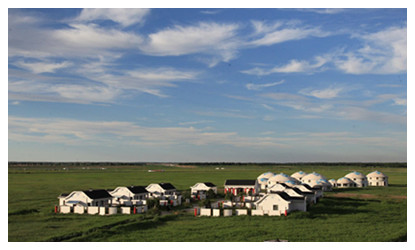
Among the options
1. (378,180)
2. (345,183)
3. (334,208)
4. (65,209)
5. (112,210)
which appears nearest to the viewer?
(112,210)

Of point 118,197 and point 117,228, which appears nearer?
point 117,228

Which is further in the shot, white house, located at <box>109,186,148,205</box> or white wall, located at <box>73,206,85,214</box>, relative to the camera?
white house, located at <box>109,186,148,205</box>

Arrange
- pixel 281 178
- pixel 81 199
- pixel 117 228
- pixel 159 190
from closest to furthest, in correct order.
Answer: pixel 117 228 < pixel 81 199 < pixel 159 190 < pixel 281 178

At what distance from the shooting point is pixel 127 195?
194 ft

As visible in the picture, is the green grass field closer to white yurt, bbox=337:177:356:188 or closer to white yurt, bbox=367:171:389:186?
white yurt, bbox=337:177:356:188

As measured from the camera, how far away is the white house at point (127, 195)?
5706cm

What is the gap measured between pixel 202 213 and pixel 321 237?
16.6 meters

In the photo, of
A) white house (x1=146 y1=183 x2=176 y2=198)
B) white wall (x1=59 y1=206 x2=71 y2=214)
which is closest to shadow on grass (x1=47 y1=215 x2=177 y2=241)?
white wall (x1=59 y1=206 x2=71 y2=214)

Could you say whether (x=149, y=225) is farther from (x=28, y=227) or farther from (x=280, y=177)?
(x=280, y=177)

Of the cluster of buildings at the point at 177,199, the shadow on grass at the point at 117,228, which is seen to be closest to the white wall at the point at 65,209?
the cluster of buildings at the point at 177,199

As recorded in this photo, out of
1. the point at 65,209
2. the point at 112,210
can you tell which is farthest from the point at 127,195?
the point at 65,209

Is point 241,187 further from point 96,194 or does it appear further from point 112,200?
point 96,194

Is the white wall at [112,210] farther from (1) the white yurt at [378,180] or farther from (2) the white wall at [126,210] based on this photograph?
(1) the white yurt at [378,180]

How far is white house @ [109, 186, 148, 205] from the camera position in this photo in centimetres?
5706
